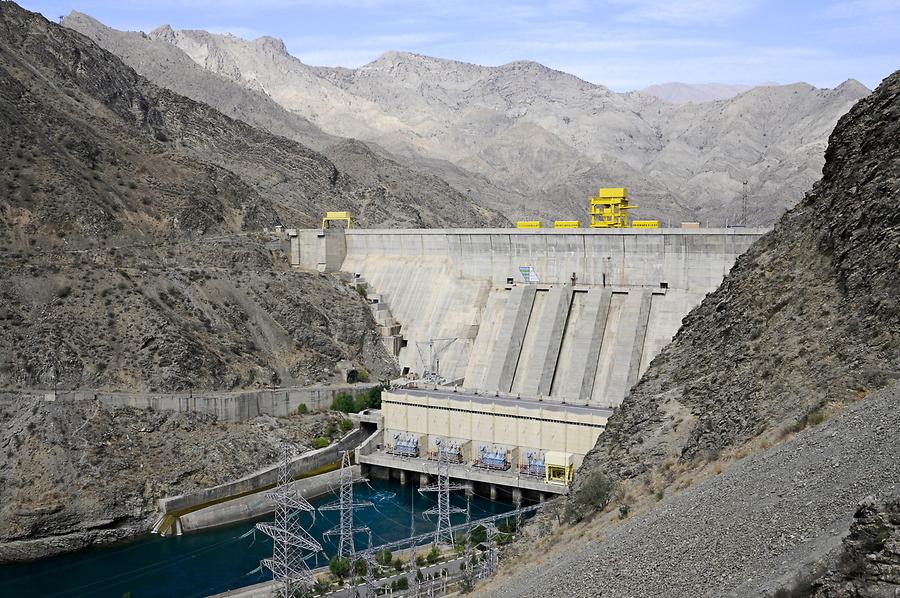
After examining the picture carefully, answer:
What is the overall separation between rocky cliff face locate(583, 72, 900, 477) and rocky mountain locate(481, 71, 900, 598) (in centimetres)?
5

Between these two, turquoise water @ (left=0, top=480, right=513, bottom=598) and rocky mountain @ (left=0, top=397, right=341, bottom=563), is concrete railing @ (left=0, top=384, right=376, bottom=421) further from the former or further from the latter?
turquoise water @ (left=0, top=480, right=513, bottom=598)

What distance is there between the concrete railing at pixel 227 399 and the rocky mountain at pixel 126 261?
110 centimetres

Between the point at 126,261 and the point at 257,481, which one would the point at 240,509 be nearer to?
the point at 257,481

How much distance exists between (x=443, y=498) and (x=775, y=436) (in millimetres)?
30468

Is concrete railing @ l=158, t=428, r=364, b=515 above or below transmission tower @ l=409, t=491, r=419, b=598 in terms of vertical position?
above

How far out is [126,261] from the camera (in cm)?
6450

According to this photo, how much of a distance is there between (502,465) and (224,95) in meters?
160

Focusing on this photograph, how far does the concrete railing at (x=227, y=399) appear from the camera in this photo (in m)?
49.8

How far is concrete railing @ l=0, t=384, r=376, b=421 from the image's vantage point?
49.8 metres

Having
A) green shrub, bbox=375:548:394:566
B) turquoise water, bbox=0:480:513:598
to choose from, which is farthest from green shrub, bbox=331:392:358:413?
green shrub, bbox=375:548:394:566

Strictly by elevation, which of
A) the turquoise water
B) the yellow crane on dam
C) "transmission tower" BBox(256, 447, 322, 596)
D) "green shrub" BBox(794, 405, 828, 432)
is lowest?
the turquoise water

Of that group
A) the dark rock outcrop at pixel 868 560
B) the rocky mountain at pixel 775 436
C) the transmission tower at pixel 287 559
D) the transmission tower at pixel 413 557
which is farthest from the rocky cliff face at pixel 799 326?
the transmission tower at pixel 287 559

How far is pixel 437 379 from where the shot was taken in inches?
2363

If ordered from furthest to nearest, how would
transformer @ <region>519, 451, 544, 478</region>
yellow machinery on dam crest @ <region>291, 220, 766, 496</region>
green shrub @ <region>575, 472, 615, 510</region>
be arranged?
1. yellow machinery on dam crest @ <region>291, 220, 766, 496</region>
2. transformer @ <region>519, 451, 544, 478</region>
3. green shrub @ <region>575, 472, 615, 510</region>
